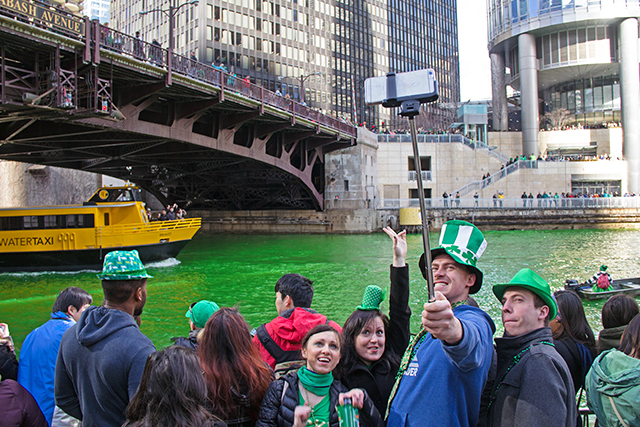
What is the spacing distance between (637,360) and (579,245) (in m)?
28.9

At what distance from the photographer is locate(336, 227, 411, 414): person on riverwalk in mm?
3516

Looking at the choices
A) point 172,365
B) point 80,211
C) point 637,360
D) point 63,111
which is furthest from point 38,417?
point 80,211

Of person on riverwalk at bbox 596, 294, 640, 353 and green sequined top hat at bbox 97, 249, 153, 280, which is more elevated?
green sequined top hat at bbox 97, 249, 153, 280

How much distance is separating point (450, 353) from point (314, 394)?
126 cm

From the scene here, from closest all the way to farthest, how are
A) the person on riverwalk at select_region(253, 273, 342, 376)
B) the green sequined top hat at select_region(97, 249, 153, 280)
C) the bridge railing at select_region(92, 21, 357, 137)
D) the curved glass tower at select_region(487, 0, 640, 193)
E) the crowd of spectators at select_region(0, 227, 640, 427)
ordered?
the crowd of spectators at select_region(0, 227, 640, 427) < the green sequined top hat at select_region(97, 249, 153, 280) < the person on riverwalk at select_region(253, 273, 342, 376) < the bridge railing at select_region(92, 21, 357, 137) < the curved glass tower at select_region(487, 0, 640, 193)

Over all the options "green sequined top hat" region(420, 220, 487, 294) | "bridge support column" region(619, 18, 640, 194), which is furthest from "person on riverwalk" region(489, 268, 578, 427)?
"bridge support column" region(619, 18, 640, 194)

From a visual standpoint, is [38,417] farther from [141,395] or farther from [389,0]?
[389,0]

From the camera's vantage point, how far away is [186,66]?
67.6 ft

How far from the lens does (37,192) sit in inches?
1660

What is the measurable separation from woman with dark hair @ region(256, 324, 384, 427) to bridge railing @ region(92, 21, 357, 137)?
1653 centimetres

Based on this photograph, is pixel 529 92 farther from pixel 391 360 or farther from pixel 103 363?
pixel 103 363

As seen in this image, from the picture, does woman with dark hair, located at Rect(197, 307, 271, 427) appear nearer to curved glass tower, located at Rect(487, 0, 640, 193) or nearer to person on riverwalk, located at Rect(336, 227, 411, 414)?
person on riverwalk, located at Rect(336, 227, 411, 414)

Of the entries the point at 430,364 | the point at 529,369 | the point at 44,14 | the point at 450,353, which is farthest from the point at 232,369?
the point at 44,14

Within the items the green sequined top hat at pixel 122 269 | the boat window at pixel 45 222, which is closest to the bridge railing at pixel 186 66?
the boat window at pixel 45 222
